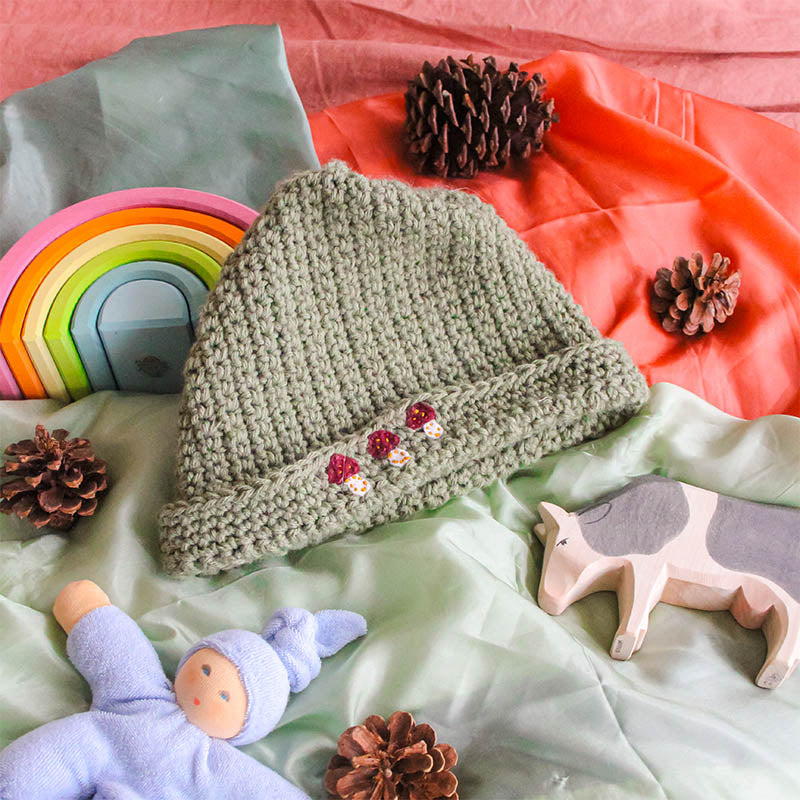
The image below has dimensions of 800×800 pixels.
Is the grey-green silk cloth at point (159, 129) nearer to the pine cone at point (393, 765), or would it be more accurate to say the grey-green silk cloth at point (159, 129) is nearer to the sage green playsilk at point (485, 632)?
the sage green playsilk at point (485, 632)

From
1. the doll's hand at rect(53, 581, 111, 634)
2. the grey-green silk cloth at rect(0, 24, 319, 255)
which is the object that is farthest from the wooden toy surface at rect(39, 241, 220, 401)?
the doll's hand at rect(53, 581, 111, 634)

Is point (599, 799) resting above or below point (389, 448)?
below

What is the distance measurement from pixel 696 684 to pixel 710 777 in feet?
0.26

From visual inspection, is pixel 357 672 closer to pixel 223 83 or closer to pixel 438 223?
pixel 438 223

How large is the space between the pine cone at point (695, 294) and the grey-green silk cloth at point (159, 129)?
0.44m

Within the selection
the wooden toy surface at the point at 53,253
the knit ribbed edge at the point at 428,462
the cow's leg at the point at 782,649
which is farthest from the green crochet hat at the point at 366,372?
the cow's leg at the point at 782,649

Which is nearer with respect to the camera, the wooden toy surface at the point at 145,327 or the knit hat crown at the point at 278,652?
the knit hat crown at the point at 278,652

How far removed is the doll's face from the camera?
49 centimetres

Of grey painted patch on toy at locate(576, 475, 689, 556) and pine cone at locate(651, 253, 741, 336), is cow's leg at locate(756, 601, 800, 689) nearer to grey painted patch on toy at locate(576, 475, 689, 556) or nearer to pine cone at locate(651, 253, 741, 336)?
grey painted patch on toy at locate(576, 475, 689, 556)

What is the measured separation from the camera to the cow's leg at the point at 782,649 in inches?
21.9

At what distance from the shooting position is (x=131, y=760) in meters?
0.48

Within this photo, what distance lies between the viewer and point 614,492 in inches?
26.2

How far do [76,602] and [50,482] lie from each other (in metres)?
0.13

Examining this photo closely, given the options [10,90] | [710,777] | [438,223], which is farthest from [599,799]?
[10,90]
